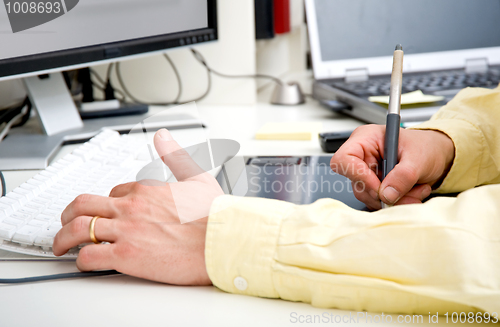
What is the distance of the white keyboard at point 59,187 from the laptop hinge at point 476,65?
84 centimetres

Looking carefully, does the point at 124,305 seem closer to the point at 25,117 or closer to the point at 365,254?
the point at 365,254

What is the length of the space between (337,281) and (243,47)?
3.05 feet

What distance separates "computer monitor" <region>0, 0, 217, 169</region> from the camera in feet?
2.23

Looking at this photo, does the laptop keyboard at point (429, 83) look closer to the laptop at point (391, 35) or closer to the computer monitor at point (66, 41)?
the laptop at point (391, 35)

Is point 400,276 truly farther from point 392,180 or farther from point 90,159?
point 90,159

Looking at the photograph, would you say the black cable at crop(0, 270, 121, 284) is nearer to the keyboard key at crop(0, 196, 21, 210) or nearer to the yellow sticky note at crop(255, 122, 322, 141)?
the keyboard key at crop(0, 196, 21, 210)

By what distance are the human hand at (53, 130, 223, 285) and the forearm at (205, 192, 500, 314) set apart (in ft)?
0.09

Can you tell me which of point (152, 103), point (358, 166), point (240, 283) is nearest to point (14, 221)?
point (240, 283)

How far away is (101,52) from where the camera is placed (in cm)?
81

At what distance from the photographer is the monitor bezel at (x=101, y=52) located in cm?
69

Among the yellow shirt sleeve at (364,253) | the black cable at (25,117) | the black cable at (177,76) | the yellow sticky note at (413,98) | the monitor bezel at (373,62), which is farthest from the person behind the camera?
the black cable at (177,76)

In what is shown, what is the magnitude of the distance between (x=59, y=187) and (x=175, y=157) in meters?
0.15

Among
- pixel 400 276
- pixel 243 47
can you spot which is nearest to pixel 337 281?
pixel 400 276

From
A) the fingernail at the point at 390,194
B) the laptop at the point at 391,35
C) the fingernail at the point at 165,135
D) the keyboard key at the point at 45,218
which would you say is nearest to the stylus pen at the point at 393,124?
the fingernail at the point at 390,194
